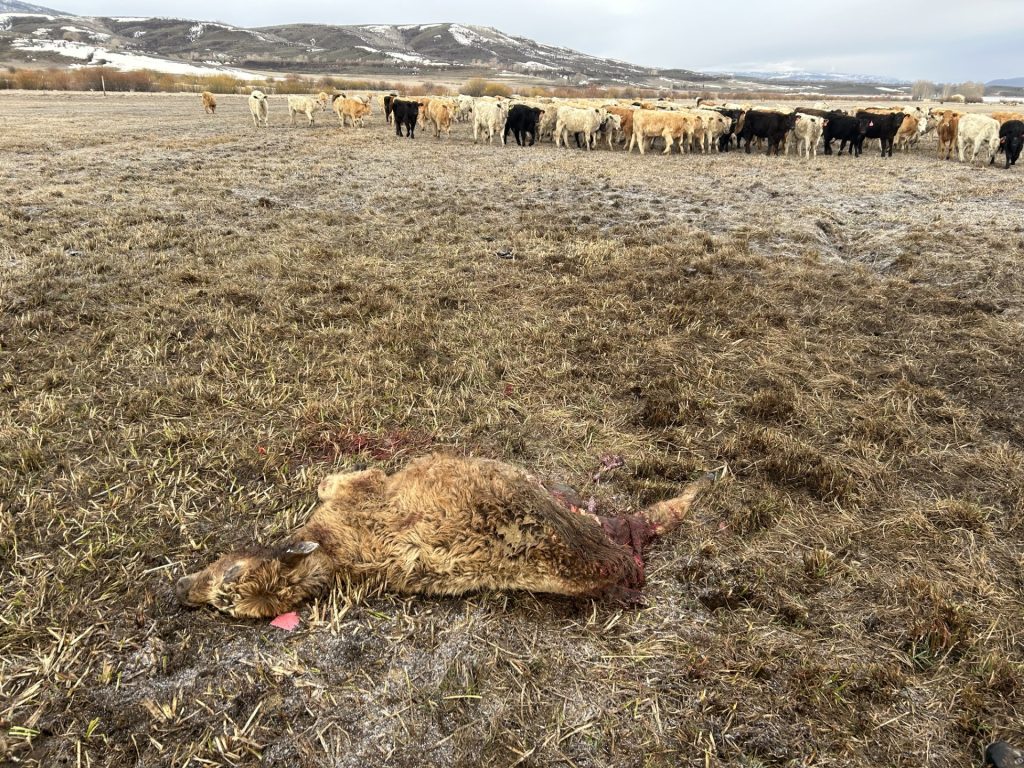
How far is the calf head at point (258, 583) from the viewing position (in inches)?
100

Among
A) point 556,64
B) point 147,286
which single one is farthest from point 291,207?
point 556,64

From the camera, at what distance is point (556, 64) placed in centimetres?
16638

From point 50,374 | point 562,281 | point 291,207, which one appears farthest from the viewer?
point 291,207

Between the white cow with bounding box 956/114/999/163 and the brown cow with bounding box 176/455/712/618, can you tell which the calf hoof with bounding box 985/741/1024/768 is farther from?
the white cow with bounding box 956/114/999/163

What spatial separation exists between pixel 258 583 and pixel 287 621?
0.77ft

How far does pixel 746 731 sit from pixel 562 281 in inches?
213

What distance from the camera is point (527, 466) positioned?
3.71m

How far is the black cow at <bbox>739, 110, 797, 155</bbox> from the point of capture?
18203 mm

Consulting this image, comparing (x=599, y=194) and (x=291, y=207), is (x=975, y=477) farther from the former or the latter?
(x=291, y=207)

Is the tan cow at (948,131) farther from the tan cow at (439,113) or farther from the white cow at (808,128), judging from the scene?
the tan cow at (439,113)

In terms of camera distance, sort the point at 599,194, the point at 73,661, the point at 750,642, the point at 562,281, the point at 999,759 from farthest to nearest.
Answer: the point at 599,194, the point at 562,281, the point at 750,642, the point at 73,661, the point at 999,759

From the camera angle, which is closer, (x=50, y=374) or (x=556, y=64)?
(x=50, y=374)

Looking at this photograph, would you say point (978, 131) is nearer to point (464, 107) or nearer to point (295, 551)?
point (464, 107)

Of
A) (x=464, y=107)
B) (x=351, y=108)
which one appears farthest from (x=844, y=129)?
(x=351, y=108)
